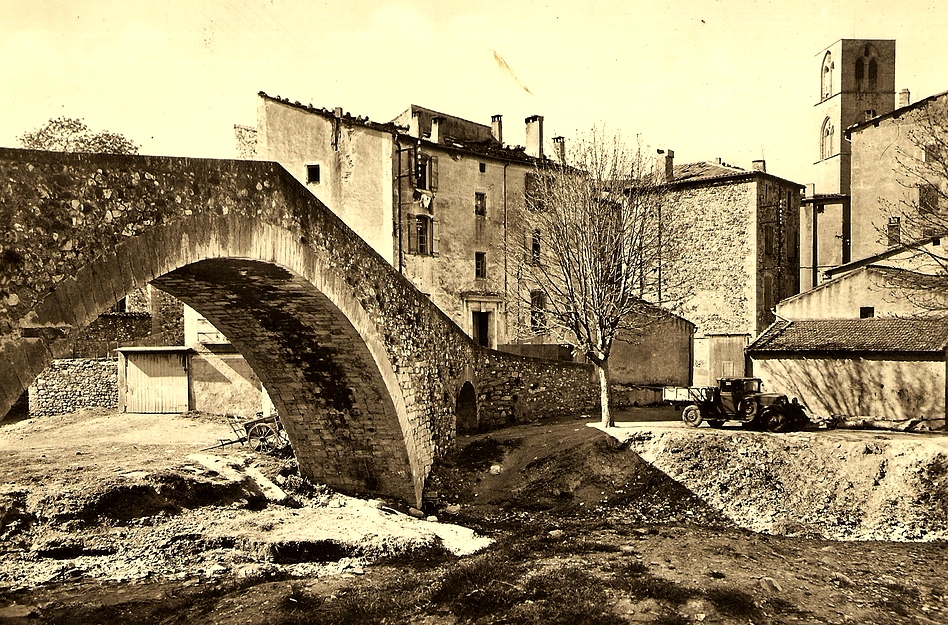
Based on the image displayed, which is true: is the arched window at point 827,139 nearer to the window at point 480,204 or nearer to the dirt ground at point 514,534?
the window at point 480,204

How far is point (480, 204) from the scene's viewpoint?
29047mm

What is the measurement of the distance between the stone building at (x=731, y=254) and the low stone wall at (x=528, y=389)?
8.51 meters

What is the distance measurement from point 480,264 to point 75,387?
55.2 feet

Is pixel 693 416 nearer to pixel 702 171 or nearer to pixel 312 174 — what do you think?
pixel 312 174

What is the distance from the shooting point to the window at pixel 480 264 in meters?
29.0

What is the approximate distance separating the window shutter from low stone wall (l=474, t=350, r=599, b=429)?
742 centimetres

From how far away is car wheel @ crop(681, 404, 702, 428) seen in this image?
1780cm

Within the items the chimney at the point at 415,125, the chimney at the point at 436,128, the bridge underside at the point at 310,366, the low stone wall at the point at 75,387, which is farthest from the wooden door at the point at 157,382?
the chimney at the point at 436,128

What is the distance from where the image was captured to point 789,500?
14.2m

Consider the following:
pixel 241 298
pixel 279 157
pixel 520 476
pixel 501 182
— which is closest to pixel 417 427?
pixel 520 476

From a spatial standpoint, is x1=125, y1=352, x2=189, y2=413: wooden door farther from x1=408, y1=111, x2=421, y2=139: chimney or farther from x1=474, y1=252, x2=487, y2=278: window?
x1=408, y1=111, x2=421, y2=139: chimney

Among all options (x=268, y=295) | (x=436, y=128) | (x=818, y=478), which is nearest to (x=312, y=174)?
(x=436, y=128)

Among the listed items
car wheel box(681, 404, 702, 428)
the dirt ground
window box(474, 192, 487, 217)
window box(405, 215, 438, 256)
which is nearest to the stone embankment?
the dirt ground

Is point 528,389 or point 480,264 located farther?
point 480,264
